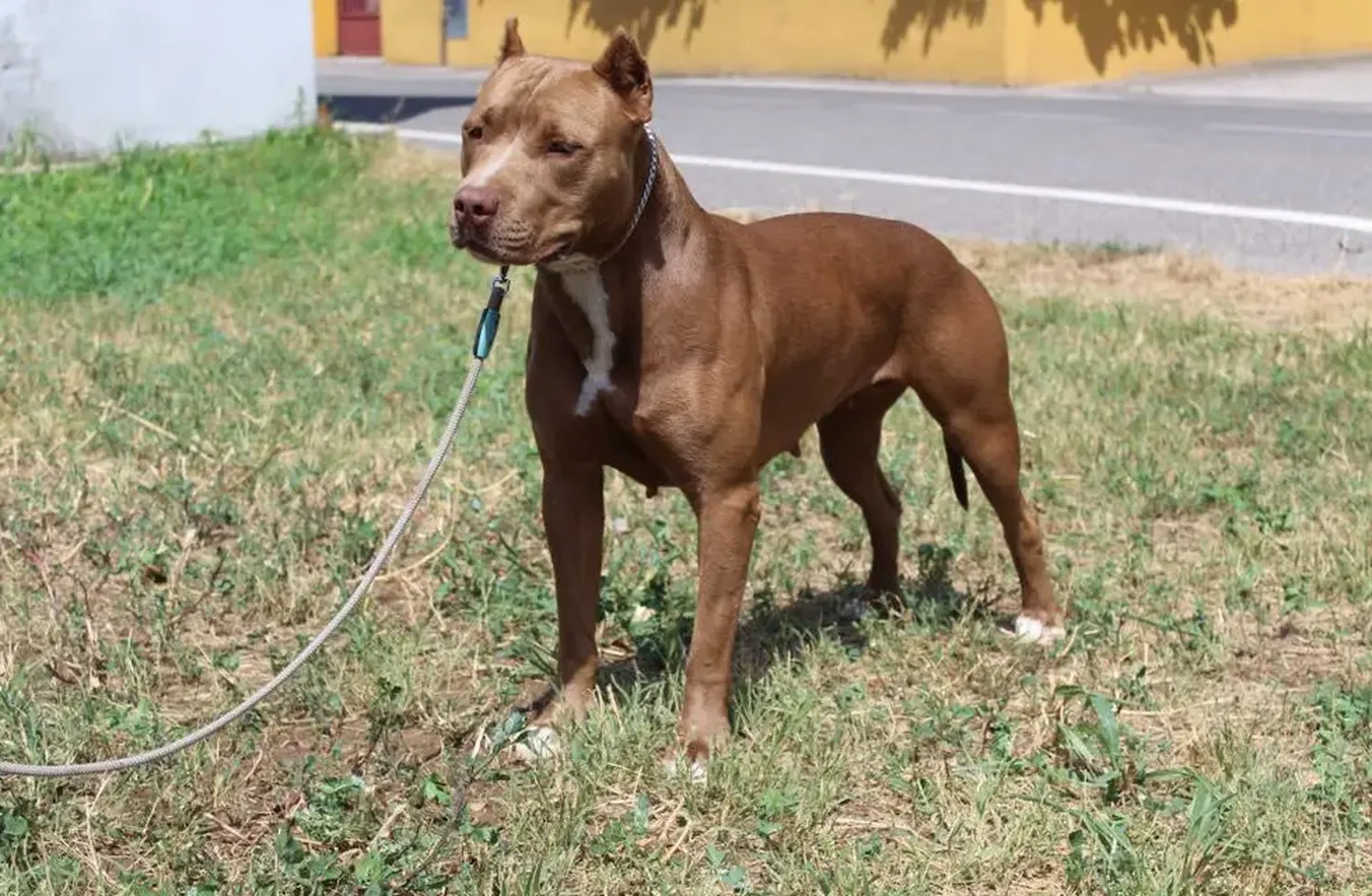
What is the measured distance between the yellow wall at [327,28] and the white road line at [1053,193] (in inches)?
857

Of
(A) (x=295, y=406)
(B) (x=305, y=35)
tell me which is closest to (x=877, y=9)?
(B) (x=305, y=35)

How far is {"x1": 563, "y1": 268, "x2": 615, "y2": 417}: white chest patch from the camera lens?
3.62 meters

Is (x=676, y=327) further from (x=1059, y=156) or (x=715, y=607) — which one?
(x=1059, y=156)

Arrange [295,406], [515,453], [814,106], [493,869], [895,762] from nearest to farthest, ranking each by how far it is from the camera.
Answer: [493,869] < [895,762] < [515,453] < [295,406] < [814,106]

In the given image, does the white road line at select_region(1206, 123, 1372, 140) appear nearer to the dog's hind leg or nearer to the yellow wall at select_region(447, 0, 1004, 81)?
the yellow wall at select_region(447, 0, 1004, 81)

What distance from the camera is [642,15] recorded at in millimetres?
26672

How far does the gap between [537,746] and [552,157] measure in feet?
4.46

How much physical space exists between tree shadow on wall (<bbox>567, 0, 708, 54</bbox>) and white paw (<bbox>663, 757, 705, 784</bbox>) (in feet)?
76.0

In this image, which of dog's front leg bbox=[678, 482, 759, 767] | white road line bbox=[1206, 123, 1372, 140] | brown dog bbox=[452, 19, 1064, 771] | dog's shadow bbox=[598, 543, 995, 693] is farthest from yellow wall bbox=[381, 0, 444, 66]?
dog's front leg bbox=[678, 482, 759, 767]

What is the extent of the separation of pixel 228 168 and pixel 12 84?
212 centimetres

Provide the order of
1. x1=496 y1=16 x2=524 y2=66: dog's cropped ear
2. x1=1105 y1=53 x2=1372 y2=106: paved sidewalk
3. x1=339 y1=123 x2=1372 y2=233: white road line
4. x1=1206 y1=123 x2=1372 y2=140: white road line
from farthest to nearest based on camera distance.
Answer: x1=1105 y1=53 x2=1372 y2=106: paved sidewalk, x1=1206 y1=123 x2=1372 y2=140: white road line, x1=339 y1=123 x2=1372 y2=233: white road line, x1=496 y1=16 x2=524 y2=66: dog's cropped ear

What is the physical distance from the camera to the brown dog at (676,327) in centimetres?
340

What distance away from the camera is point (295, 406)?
652 cm

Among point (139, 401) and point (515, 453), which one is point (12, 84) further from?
point (515, 453)
